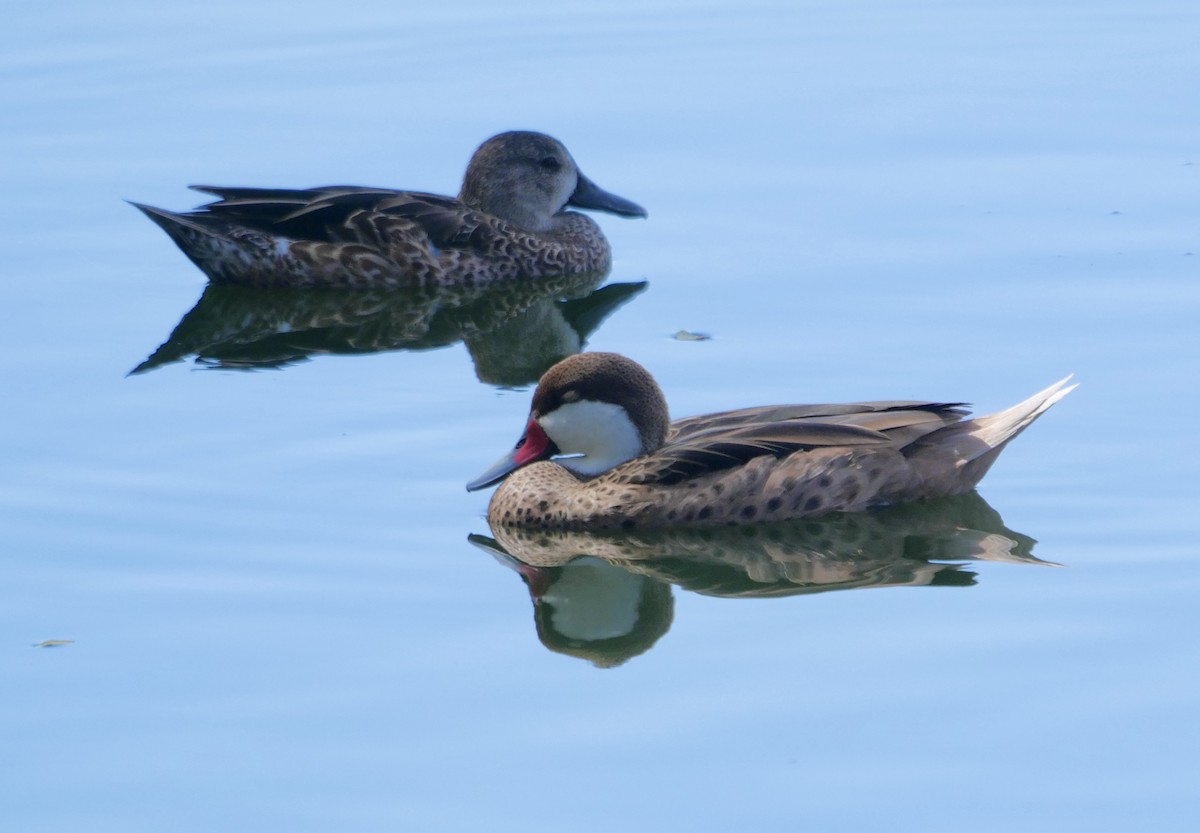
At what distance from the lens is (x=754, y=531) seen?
895cm

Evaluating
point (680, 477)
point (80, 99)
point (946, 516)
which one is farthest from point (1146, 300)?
point (80, 99)

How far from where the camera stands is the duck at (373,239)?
519 inches

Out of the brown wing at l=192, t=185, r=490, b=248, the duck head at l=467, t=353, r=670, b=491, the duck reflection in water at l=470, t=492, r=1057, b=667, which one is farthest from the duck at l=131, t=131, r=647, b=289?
the duck reflection in water at l=470, t=492, r=1057, b=667

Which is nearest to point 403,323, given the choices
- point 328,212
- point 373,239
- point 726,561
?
point 373,239

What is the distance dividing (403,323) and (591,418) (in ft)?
12.2

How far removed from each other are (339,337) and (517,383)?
1.63 meters

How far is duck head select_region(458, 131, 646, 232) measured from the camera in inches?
542

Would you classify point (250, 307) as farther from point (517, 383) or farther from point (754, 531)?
point (754, 531)

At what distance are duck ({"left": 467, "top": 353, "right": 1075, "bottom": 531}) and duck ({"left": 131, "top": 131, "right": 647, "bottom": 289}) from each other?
4.31 meters

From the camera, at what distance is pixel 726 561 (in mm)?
8664

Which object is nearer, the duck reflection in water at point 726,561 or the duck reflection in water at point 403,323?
the duck reflection in water at point 726,561

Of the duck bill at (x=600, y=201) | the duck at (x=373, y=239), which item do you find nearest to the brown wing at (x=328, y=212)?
the duck at (x=373, y=239)

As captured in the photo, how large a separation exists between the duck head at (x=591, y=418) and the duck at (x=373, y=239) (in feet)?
14.0

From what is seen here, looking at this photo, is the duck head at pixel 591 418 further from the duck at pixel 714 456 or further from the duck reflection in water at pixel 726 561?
the duck reflection in water at pixel 726 561
